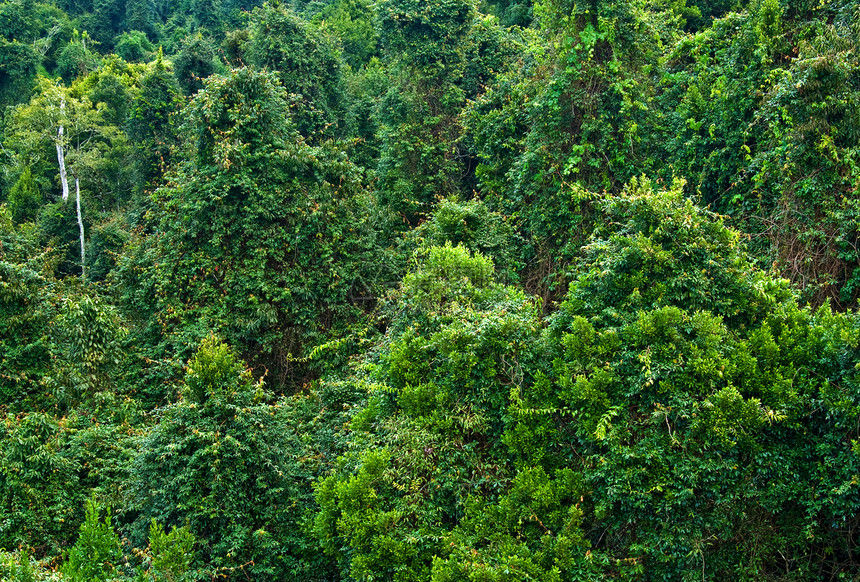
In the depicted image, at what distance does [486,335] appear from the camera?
9016mm

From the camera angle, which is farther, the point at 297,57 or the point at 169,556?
the point at 297,57

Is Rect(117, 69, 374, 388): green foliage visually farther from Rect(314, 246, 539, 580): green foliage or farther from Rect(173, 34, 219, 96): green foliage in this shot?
Rect(173, 34, 219, 96): green foliage

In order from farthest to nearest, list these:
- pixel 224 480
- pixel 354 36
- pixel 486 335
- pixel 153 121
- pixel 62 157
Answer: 1. pixel 354 36
2. pixel 62 157
3. pixel 153 121
4. pixel 224 480
5. pixel 486 335

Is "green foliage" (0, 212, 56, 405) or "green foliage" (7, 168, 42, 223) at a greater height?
"green foliage" (0, 212, 56, 405)

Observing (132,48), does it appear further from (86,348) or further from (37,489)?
(37,489)

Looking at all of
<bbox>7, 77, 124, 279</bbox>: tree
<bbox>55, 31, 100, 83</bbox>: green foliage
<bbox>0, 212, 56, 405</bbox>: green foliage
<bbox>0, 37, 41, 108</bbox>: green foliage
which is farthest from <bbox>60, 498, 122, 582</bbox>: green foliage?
<bbox>55, 31, 100, 83</bbox>: green foliage

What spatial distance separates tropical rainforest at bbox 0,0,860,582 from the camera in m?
7.49

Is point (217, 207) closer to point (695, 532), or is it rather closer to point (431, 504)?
point (431, 504)

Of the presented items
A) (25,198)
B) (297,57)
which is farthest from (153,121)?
(25,198)

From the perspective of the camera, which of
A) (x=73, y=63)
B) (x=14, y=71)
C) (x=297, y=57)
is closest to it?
(x=297, y=57)

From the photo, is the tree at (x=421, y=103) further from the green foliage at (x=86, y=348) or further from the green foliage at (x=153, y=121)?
the green foliage at (x=153, y=121)

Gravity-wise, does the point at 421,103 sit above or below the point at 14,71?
above

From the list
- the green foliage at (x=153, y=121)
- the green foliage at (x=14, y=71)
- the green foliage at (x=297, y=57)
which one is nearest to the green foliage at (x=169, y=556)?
the green foliage at (x=297, y=57)

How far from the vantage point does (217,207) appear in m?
13.7
